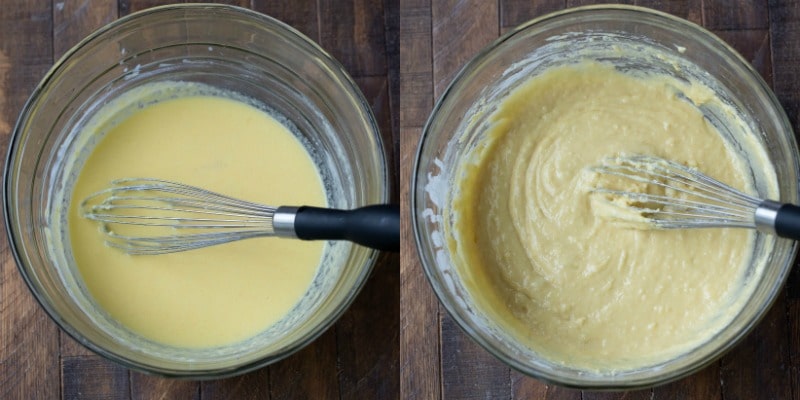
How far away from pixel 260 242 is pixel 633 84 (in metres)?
0.66

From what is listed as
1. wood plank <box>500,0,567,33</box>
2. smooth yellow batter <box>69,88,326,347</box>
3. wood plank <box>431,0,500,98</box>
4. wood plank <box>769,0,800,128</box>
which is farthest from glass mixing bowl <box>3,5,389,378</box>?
wood plank <box>769,0,800,128</box>

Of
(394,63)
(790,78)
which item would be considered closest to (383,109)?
(394,63)

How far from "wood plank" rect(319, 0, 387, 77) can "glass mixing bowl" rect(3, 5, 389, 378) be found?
0.24ft

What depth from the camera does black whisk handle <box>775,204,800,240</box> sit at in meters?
1.12

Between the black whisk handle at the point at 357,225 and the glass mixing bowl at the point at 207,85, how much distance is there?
10cm

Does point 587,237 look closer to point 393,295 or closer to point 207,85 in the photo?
point 393,295

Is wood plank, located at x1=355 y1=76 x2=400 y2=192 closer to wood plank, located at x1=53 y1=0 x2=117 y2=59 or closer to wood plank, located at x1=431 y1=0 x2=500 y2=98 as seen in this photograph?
wood plank, located at x1=431 y1=0 x2=500 y2=98

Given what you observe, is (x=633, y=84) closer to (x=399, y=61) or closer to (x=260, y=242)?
(x=399, y=61)

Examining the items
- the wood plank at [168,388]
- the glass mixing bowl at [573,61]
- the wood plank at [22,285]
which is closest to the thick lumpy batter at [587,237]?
the glass mixing bowl at [573,61]

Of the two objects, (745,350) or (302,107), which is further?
(302,107)

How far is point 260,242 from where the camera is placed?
144 centimetres

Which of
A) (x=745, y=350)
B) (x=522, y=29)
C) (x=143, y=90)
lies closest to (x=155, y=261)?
(x=143, y=90)

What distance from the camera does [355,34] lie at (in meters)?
1.46

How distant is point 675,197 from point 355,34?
59 cm
